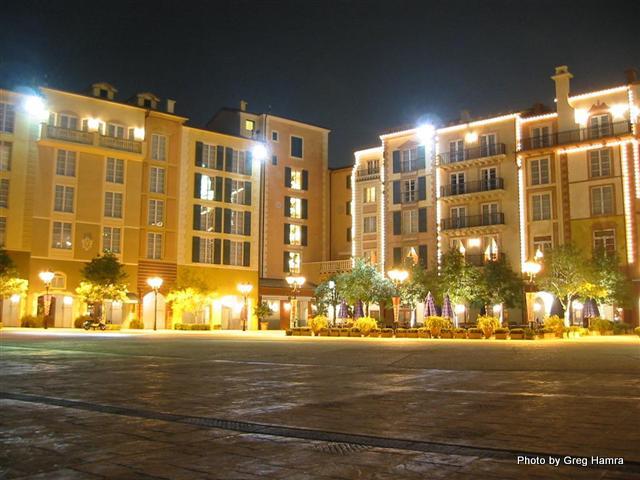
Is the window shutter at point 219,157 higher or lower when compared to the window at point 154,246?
higher

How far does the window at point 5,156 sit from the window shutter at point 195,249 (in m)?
15.1

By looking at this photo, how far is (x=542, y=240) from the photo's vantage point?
4634 centimetres

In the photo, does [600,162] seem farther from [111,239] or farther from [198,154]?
[111,239]

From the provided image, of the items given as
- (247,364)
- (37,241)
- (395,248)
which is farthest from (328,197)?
(247,364)

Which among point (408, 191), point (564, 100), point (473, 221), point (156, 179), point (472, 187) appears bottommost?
point (473, 221)

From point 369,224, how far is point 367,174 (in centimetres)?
457

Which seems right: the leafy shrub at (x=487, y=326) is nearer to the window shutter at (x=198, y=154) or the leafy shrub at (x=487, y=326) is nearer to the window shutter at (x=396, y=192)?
the window shutter at (x=396, y=192)

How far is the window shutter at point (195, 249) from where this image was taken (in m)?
54.4

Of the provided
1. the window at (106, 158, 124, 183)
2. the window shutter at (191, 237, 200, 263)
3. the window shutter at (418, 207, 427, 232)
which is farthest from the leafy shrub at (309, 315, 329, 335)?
the window at (106, 158, 124, 183)

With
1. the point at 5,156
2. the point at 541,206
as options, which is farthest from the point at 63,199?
the point at 541,206

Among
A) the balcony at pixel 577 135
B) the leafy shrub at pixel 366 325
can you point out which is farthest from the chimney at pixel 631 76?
the leafy shrub at pixel 366 325

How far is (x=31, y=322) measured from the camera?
146 ft

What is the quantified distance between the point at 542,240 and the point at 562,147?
21.7ft

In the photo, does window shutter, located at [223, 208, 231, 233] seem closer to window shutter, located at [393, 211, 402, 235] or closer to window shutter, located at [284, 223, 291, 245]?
window shutter, located at [284, 223, 291, 245]
